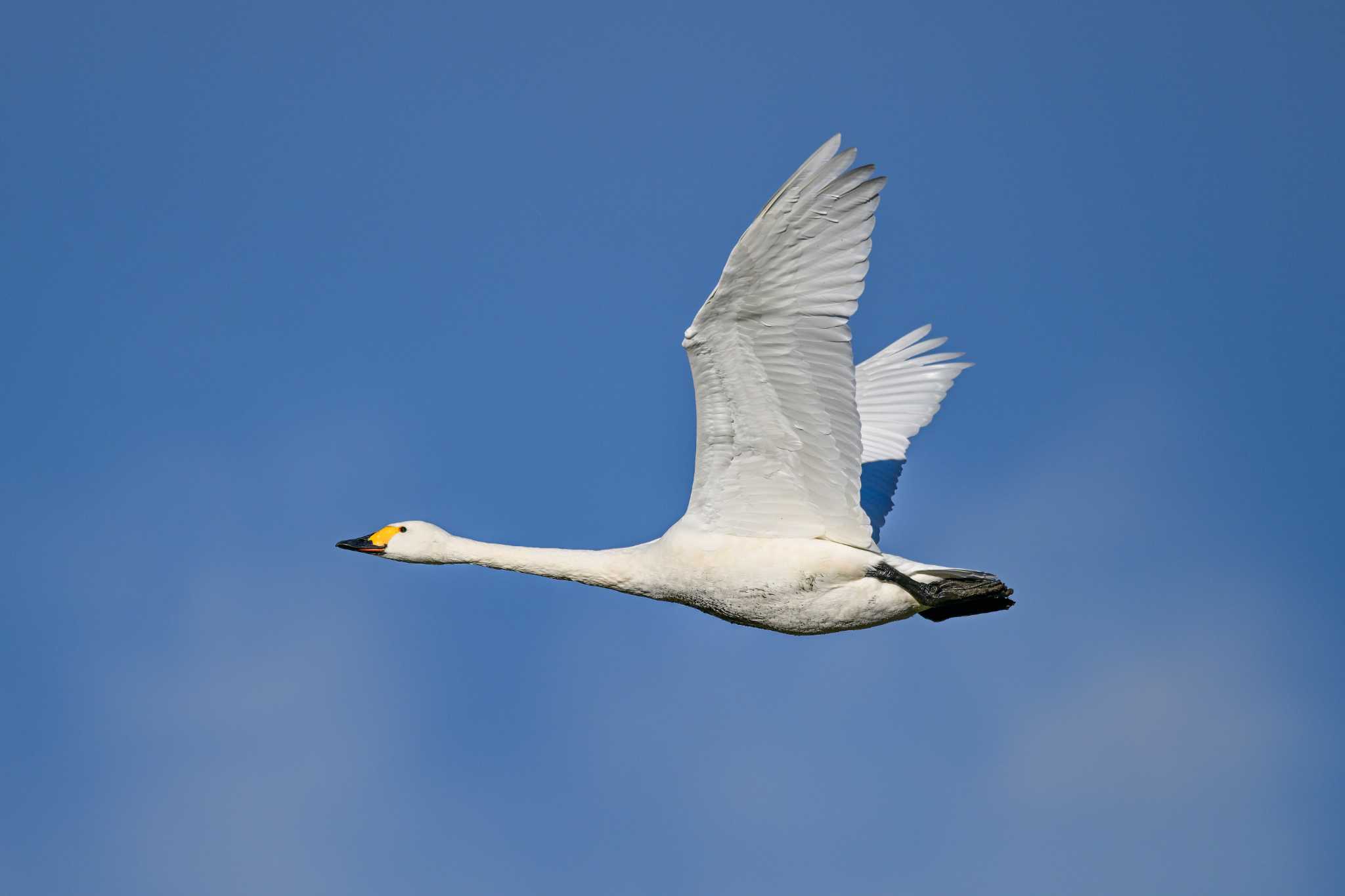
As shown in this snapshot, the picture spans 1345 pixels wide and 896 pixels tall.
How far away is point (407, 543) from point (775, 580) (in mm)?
4029

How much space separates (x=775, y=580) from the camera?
45.9 feet

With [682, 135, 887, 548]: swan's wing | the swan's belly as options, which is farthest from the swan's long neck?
[682, 135, 887, 548]: swan's wing

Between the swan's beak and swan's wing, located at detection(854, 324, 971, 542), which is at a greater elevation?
swan's wing, located at detection(854, 324, 971, 542)

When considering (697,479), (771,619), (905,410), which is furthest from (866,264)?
(905,410)

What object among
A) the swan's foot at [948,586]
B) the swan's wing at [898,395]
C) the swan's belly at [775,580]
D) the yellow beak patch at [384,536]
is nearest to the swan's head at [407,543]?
the yellow beak patch at [384,536]

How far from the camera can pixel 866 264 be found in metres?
12.2

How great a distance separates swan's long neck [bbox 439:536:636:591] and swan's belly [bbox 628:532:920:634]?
0.23 metres

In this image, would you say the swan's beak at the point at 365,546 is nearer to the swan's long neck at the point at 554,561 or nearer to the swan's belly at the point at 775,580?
the swan's long neck at the point at 554,561

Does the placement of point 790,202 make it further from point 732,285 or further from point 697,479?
point 697,479

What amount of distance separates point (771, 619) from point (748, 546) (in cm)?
76

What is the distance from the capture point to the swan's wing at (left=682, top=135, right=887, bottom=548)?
39.1 ft

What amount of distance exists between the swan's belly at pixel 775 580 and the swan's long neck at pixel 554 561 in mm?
231

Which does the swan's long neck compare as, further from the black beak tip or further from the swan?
the black beak tip

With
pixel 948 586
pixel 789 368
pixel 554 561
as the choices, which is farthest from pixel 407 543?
pixel 948 586
